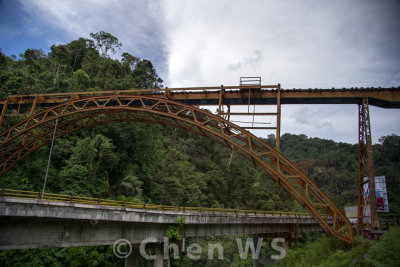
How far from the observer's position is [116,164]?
1123 inches

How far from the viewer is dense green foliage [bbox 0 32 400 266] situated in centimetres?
2320

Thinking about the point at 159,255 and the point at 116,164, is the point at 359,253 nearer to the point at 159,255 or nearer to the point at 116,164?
the point at 159,255

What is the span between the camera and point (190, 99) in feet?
70.0

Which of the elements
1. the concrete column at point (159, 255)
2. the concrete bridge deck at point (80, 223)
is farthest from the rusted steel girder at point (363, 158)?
the concrete column at point (159, 255)

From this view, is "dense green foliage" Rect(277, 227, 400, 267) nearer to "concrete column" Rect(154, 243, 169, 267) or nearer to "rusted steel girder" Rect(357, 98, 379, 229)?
"rusted steel girder" Rect(357, 98, 379, 229)

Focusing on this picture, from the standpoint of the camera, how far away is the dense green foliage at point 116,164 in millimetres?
23195

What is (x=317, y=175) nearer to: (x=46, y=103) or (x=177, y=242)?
(x=177, y=242)

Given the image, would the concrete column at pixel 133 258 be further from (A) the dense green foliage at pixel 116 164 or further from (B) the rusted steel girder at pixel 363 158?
(B) the rusted steel girder at pixel 363 158

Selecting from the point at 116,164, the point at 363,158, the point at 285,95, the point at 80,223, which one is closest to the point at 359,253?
the point at 363,158

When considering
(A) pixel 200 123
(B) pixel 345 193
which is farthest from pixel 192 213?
(B) pixel 345 193

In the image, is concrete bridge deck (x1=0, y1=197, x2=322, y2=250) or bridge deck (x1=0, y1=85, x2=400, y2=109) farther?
bridge deck (x1=0, y1=85, x2=400, y2=109)

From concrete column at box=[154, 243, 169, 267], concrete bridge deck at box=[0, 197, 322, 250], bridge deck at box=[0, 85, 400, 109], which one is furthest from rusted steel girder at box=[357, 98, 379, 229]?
concrete column at box=[154, 243, 169, 267]

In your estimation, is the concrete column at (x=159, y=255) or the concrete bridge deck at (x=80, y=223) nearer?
the concrete bridge deck at (x=80, y=223)

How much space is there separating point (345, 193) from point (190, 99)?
67812 millimetres
